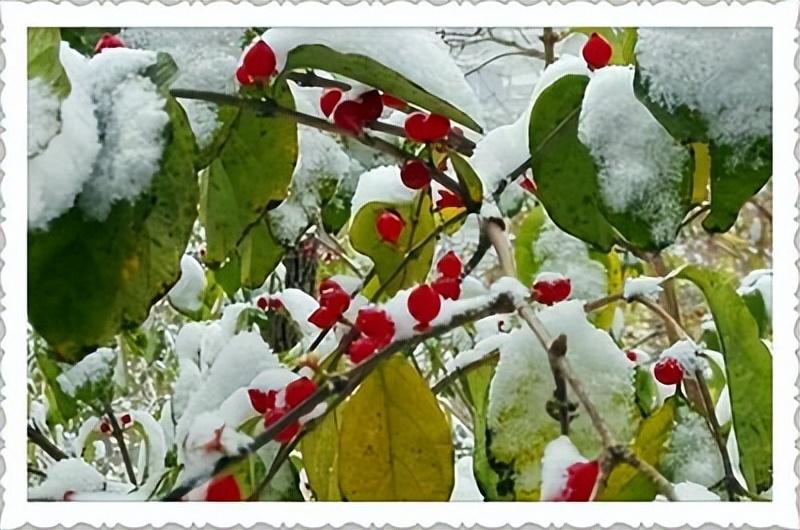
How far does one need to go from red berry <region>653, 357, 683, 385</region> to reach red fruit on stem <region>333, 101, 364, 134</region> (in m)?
0.27

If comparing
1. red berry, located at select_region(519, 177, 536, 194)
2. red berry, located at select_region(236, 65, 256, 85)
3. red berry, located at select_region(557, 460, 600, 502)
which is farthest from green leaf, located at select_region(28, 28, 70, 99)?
red berry, located at select_region(557, 460, 600, 502)

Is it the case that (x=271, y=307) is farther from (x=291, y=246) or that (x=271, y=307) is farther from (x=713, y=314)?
(x=713, y=314)

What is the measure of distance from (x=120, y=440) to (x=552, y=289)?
32 cm

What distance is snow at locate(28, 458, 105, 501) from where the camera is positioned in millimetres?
722

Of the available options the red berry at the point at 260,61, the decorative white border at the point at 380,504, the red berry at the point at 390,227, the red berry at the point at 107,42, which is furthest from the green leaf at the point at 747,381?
the red berry at the point at 107,42

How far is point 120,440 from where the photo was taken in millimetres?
723

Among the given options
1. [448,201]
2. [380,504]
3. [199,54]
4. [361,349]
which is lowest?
[380,504]

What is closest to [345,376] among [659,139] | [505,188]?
[505,188]

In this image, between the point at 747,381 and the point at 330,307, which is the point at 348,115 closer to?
the point at 330,307

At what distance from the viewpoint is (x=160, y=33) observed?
723 mm

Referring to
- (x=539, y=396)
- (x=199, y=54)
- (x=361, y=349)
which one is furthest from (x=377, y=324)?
(x=199, y=54)

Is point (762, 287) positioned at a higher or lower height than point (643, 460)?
higher

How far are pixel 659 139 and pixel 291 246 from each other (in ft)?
0.88

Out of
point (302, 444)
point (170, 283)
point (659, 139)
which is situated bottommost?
point (302, 444)
